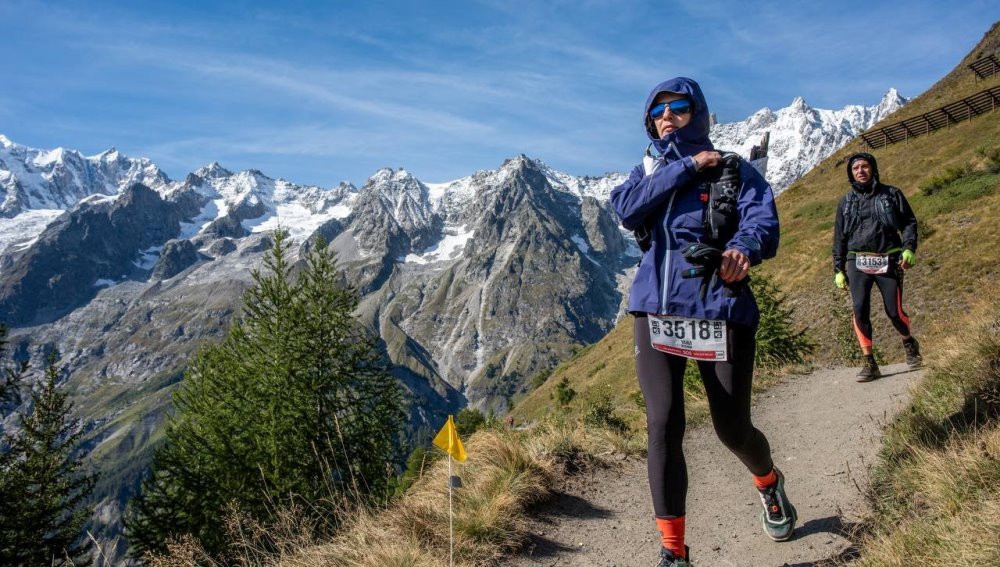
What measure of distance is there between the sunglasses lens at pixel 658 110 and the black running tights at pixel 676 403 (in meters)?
1.42

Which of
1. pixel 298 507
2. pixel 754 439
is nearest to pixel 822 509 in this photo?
pixel 754 439

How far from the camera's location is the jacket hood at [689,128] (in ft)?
13.4

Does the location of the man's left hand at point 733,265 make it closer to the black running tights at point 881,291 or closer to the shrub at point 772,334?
the black running tights at point 881,291

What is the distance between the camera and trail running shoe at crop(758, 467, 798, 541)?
14.2 ft

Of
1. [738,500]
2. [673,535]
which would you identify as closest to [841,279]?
[738,500]

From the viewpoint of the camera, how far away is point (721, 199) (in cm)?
379

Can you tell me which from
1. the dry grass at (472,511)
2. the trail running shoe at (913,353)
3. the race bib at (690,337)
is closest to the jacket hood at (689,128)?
the race bib at (690,337)

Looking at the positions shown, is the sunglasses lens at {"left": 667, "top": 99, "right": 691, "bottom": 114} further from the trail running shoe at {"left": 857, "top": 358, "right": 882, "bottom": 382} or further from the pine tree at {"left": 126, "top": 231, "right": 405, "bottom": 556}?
the pine tree at {"left": 126, "top": 231, "right": 405, "bottom": 556}

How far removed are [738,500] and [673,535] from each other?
2.21 metres

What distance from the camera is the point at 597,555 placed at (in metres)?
4.71

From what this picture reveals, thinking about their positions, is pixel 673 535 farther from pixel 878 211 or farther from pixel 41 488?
pixel 41 488

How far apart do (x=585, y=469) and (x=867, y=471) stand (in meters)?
2.68

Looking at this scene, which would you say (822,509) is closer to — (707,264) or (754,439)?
(754,439)

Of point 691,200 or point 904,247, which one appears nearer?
point 691,200
